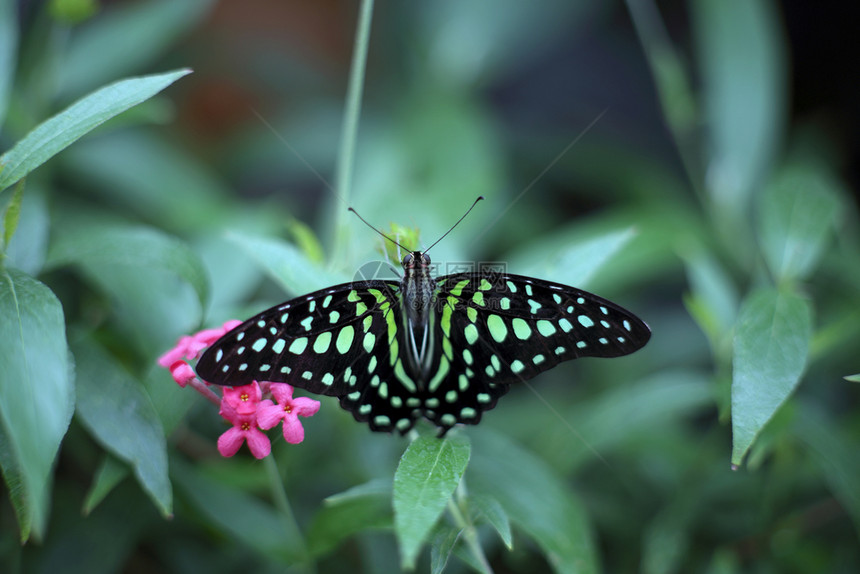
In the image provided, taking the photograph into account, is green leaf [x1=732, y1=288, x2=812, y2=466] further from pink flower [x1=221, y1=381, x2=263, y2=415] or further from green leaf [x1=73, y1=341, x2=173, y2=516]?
green leaf [x1=73, y1=341, x2=173, y2=516]

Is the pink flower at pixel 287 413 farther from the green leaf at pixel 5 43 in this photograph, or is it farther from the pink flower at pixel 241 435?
the green leaf at pixel 5 43

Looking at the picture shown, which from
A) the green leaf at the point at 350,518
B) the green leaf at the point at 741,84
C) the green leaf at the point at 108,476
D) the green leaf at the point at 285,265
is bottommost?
the green leaf at the point at 108,476

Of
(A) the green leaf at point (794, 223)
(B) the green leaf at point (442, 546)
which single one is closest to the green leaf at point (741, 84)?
(A) the green leaf at point (794, 223)

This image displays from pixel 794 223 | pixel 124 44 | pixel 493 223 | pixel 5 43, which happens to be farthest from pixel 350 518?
pixel 124 44

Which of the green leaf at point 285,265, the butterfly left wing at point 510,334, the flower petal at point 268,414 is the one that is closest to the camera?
the flower petal at point 268,414

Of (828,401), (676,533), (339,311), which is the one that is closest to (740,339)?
(676,533)

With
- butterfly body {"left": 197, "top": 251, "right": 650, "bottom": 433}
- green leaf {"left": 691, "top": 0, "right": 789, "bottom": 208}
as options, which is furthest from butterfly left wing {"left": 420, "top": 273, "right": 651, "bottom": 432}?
green leaf {"left": 691, "top": 0, "right": 789, "bottom": 208}

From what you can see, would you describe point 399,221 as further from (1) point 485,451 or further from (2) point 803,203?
(2) point 803,203
